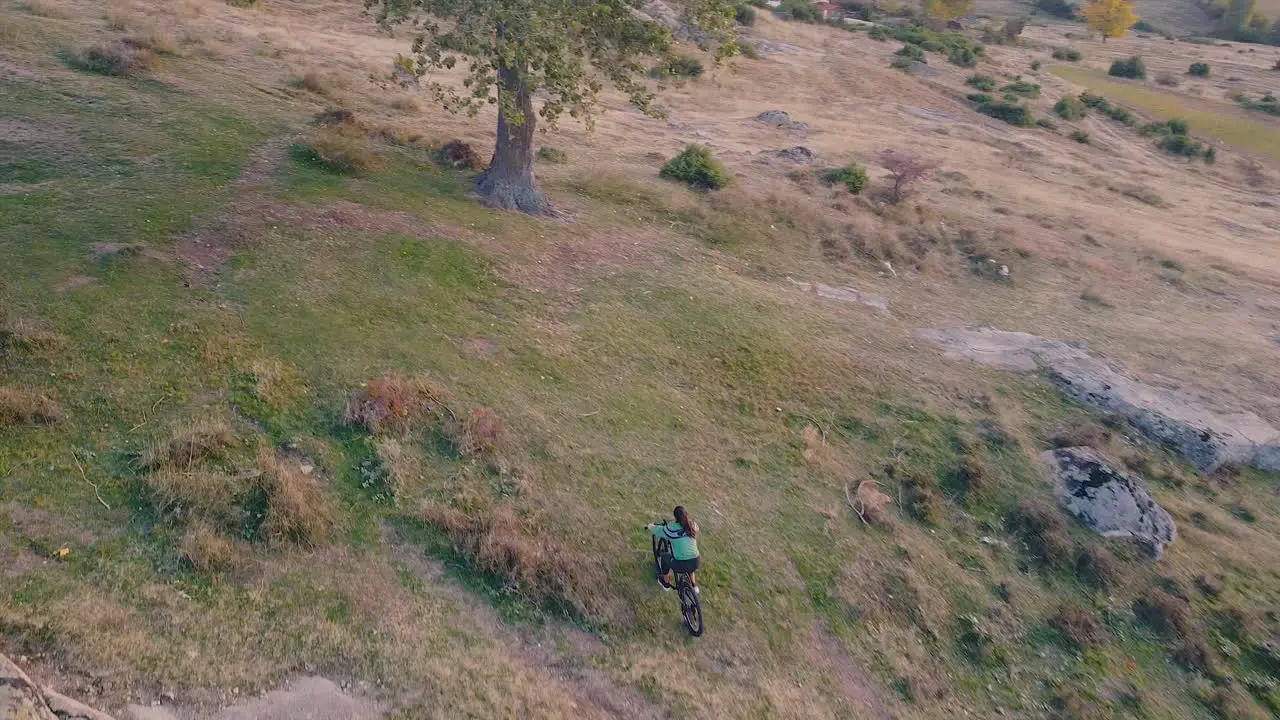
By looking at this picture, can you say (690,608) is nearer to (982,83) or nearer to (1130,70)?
(982,83)

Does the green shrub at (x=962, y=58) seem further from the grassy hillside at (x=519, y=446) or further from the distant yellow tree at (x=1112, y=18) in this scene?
the grassy hillside at (x=519, y=446)

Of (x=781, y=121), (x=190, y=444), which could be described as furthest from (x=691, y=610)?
(x=781, y=121)

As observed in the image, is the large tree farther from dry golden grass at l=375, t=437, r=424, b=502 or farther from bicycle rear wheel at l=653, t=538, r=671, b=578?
bicycle rear wheel at l=653, t=538, r=671, b=578

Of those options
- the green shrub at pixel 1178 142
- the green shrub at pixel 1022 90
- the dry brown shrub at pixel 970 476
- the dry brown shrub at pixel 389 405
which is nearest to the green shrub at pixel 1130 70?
the green shrub at pixel 1022 90

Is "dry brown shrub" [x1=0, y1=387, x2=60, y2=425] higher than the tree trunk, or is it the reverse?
the tree trunk

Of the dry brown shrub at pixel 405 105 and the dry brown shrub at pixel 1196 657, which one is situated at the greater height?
the dry brown shrub at pixel 405 105

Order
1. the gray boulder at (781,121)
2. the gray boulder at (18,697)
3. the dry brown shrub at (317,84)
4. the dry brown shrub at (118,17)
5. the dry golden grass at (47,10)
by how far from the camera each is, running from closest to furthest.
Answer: the gray boulder at (18,697)
the dry brown shrub at (317,84)
the dry golden grass at (47,10)
the dry brown shrub at (118,17)
the gray boulder at (781,121)

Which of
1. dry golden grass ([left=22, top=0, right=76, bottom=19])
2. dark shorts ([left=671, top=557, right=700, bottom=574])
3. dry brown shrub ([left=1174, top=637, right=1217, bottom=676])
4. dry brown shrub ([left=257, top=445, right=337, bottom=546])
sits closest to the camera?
dry brown shrub ([left=257, top=445, right=337, bottom=546])

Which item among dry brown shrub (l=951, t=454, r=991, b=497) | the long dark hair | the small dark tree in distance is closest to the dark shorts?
the long dark hair
